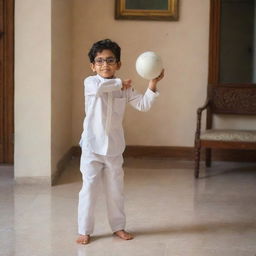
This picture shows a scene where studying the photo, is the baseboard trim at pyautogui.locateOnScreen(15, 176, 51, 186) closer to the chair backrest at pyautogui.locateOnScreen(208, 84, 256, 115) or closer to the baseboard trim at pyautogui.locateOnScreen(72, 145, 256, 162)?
the baseboard trim at pyautogui.locateOnScreen(72, 145, 256, 162)

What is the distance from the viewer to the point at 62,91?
5527mm

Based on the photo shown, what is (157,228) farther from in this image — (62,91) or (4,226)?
(62,91)

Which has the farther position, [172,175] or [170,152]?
[170,152]

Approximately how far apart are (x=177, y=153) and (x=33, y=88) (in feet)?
6.19

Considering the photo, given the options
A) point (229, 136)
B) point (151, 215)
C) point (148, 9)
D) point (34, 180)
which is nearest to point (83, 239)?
point (151, 215)

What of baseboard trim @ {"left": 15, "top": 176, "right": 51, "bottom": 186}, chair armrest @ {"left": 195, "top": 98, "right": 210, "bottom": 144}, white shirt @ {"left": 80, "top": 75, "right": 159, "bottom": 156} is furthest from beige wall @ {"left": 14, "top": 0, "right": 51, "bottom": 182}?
white shirt @ {"left": 80, "top": 75, "right": 159, "bottom": 156}

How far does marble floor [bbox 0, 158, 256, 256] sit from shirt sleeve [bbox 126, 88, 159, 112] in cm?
84

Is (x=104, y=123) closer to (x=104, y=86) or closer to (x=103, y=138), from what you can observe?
(x=103, y=138)

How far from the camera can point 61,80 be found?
5465 millimetres

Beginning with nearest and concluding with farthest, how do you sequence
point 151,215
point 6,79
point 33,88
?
point 151,215 → point 33,88 → point 6,79

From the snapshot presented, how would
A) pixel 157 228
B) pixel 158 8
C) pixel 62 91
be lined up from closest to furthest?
pixel 157 228
pixel 62 91
pixel 158 8

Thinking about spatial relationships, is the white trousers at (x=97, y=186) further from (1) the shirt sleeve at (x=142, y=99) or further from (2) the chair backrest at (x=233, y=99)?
(2) the chair backrest at (x=233, y=99)

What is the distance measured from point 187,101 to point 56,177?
5.48ft

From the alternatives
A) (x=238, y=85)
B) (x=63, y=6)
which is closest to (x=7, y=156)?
(x=63, y=6)
